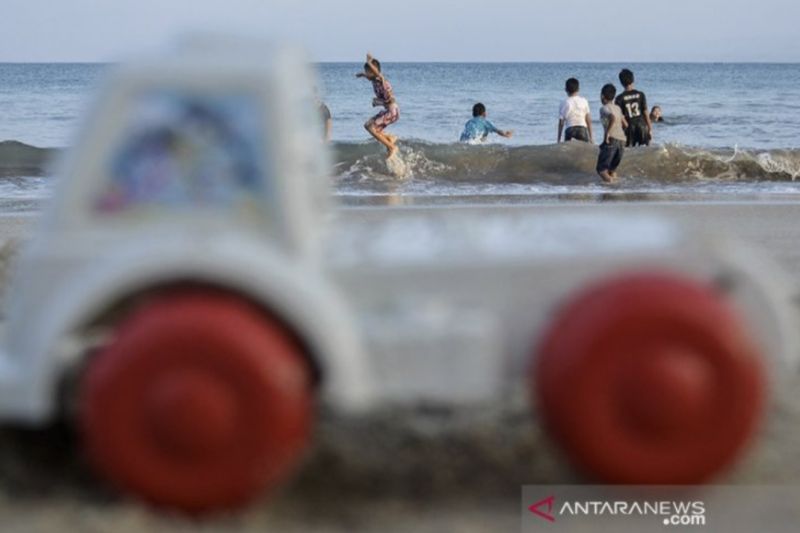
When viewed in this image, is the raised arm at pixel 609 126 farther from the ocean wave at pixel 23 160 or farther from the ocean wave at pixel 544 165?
the ocean wave at pixel 23 160

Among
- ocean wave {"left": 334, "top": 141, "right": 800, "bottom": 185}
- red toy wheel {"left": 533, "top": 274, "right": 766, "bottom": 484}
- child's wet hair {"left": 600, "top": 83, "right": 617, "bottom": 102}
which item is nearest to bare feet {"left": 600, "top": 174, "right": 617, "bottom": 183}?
ocean wave {"left": 334, "top": 141, "right": 800, "bottom": 185}

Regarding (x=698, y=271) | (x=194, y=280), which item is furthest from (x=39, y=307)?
(x=698, y=271)

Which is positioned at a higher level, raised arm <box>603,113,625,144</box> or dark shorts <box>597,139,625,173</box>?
raised arm <box>603,113,625,144</box>

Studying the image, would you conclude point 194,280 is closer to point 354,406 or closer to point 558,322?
point 354,406

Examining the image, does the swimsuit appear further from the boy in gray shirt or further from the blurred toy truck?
the blurred toy truck

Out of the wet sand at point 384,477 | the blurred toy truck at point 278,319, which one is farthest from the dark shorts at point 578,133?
the blurred toy truck at point 278,319

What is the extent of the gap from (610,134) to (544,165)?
130 inches

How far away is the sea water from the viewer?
59.1ft

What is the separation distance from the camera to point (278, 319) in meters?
3.84

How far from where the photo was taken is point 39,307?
4.01 meters

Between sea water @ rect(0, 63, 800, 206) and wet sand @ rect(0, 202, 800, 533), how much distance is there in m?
1.24

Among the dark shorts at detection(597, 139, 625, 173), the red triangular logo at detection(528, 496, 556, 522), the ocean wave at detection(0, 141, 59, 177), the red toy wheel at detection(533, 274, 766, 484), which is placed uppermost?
the red toy wheel at detection(533, 274, 766, 484)

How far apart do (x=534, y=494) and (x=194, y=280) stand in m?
1.25

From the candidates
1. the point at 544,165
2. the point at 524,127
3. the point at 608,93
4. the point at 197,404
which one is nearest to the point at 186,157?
the point at 197,404
